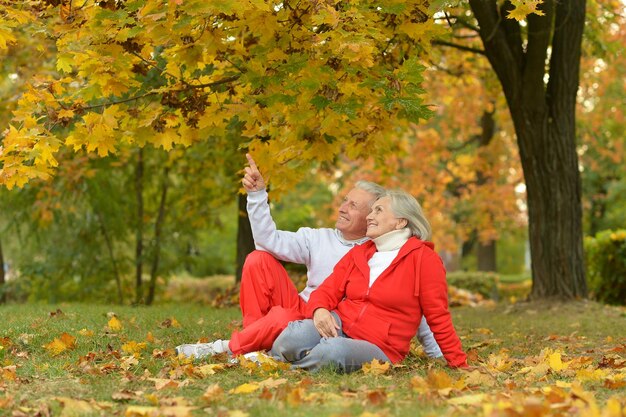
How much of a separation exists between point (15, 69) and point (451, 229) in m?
14.1

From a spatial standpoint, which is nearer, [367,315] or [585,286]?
[367,315]

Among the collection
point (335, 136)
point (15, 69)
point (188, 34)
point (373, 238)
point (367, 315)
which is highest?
point (15, 69)

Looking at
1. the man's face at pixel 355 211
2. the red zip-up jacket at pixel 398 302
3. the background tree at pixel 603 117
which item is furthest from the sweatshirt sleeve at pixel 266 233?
the background tree at pixel 603 117

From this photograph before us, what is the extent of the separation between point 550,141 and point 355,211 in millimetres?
5266

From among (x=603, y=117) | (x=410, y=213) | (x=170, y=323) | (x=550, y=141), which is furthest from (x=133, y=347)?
(x=603, y=117)

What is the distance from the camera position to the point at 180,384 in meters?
4.19

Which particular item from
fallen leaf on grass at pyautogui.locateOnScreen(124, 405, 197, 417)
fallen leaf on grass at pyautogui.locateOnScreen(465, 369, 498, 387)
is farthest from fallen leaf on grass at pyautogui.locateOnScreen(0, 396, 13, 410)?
fallen leaf on grass at pyautogui.locateOnScreen(465, 369, 498, 387)

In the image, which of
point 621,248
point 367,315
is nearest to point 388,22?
point 367,315

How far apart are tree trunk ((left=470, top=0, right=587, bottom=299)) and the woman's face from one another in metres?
5.18

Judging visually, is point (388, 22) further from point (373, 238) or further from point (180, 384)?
point (180, 384)

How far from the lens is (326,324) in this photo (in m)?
4.70

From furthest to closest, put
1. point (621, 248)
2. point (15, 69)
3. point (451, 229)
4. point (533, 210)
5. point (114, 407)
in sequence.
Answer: point (451, 229) < point (621, 248) < point (15, 69) < point (533, 210) < point (114, 407)

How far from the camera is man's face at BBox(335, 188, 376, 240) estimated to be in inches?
204

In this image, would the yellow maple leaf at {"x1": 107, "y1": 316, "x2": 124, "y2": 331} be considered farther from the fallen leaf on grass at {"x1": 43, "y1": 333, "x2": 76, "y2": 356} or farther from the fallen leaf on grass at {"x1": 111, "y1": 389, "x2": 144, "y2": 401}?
the fallen leaf on grass at {"x1": 111, "y1": 389, "x2": 144, "y2": 401}
